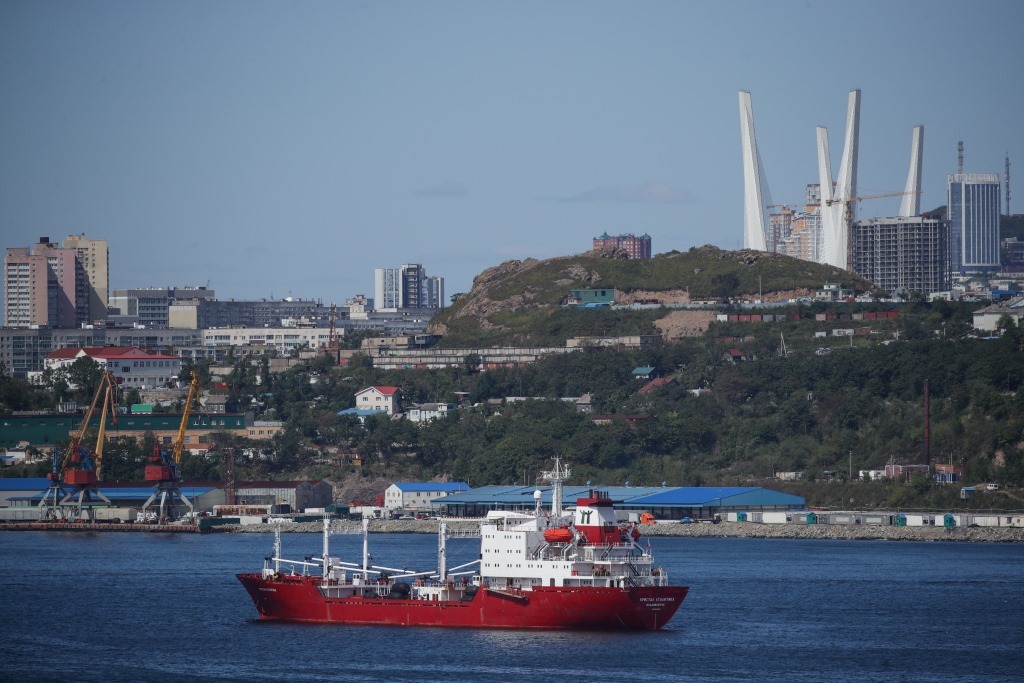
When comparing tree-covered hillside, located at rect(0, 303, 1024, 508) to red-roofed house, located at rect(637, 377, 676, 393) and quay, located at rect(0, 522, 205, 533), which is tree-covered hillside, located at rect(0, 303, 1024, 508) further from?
quay, located at rect(0, 522, 205, 533)

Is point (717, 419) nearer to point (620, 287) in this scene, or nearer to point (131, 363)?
point (620, 287)

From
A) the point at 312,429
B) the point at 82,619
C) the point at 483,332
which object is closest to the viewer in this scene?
the point at 82,619

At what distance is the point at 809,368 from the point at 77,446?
2145 inches

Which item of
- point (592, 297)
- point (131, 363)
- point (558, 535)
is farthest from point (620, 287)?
point (558, 535)

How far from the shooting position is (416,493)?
391 ft

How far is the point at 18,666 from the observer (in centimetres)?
5200

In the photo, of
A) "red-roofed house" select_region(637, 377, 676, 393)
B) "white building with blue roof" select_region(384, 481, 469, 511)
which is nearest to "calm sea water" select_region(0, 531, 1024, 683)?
"white building with blue roof" select_region(384, 481, 469, 511)

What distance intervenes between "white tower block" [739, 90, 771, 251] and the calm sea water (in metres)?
99.2

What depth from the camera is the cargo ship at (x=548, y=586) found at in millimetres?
55125

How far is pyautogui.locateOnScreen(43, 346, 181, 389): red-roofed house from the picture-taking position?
178 meters

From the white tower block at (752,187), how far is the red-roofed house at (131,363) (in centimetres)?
6103

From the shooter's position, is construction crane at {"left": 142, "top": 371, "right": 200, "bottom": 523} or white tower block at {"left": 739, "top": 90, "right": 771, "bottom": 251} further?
white tower block at {"left": 739, "top": 90, "right": 771, "bottom": 251}

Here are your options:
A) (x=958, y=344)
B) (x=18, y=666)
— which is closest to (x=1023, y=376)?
(x=958, y=344)

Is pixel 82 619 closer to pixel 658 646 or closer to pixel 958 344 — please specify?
pixel 658 646
